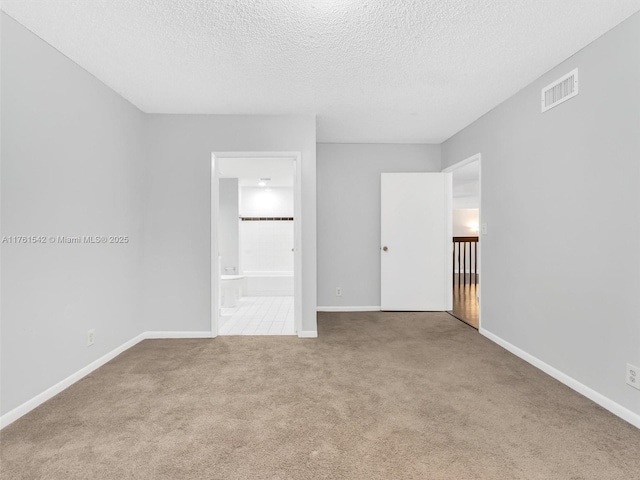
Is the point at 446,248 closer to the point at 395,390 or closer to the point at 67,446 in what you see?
the point at 395,390

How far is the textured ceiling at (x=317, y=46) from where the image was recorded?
1.91 m

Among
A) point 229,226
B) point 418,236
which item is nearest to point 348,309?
point 418,236

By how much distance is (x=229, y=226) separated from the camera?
647 centimetres

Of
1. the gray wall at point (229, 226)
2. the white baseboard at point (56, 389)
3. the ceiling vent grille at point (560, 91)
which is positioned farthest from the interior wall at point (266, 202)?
the ceiling vent grille at point (560, 91)

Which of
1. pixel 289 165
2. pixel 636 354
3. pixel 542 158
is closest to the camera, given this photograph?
pixel 636 354

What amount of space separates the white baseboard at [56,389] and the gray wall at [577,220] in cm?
367

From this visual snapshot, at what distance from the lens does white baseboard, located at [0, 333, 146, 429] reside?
1962 mm

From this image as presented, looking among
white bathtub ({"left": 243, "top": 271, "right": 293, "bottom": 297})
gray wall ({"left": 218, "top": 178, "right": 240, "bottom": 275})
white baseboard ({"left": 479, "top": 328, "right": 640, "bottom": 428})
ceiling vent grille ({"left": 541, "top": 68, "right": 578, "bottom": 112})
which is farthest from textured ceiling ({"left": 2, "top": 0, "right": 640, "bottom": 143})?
white bathtub ({"left": 243, "top": 271, "right": 293, "bottom": 297})

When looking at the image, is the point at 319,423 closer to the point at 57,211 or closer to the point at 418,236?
the point at 57,211

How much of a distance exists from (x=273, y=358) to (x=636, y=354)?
100 inches

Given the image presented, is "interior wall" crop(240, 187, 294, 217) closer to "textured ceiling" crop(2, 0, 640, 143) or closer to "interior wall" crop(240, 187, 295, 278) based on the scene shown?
"interior wall" crop(240, 187, 295, 278)

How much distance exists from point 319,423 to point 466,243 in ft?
23.9

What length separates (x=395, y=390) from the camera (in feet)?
7.75

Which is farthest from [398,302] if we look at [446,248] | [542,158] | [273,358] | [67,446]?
[67,446]
